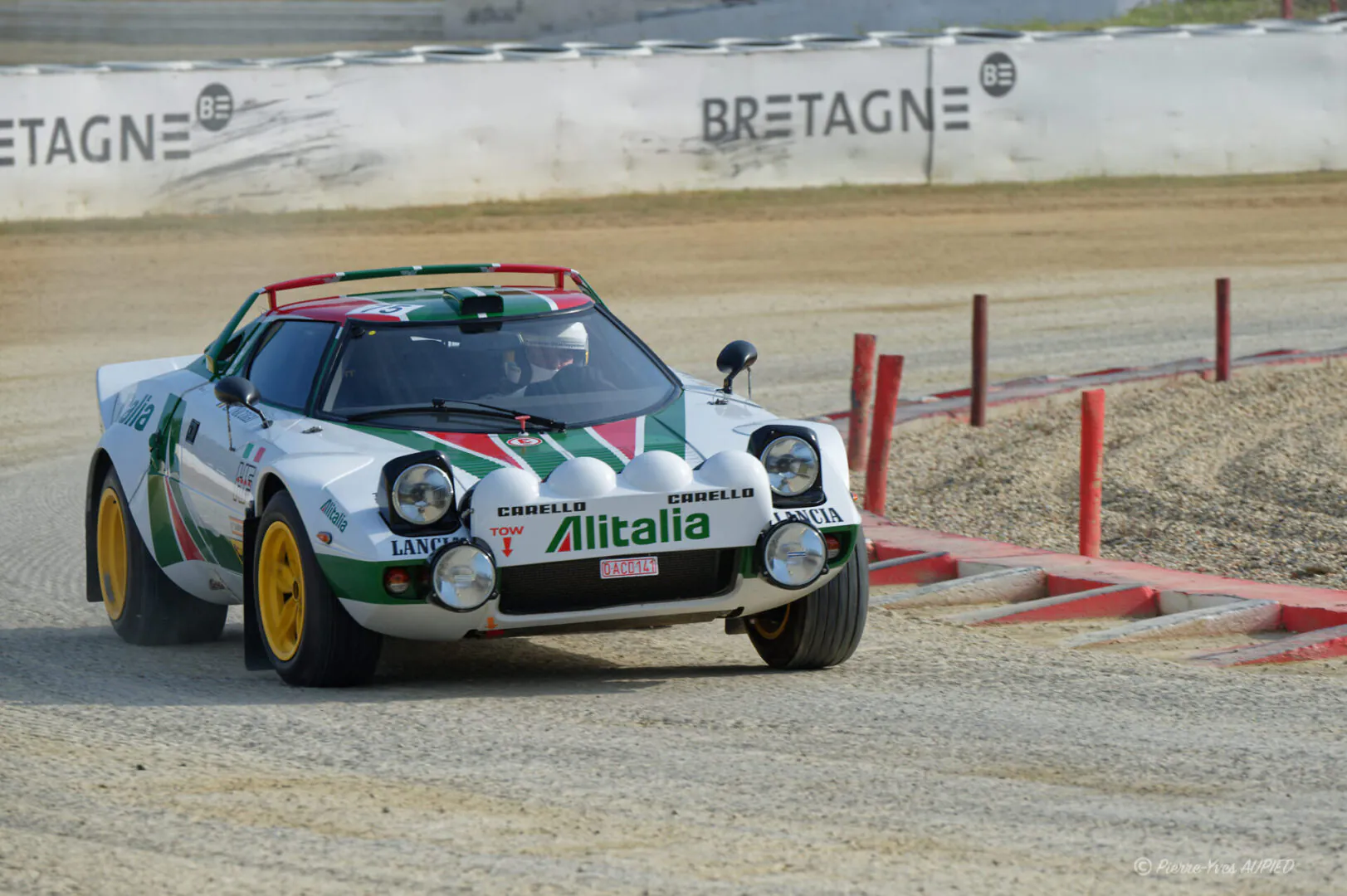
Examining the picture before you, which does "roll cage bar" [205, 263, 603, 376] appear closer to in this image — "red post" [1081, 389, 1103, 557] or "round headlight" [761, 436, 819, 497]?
"round headlight" [761, 436, 819, 497]

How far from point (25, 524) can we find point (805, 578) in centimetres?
605

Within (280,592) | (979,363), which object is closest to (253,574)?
(280,592)

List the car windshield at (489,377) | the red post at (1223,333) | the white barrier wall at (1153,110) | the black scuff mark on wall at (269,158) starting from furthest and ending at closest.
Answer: the white barrier wall at (1153,110) → the black scuff mark on wall at (269,158) → the red post at (1223,333) → the car windshield at (489,377)

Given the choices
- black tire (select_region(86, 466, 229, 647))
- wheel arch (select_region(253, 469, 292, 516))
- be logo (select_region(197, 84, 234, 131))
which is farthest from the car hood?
be logo (select_region(197, 84, 234, 131))

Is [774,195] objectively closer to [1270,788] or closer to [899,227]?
[899,227]

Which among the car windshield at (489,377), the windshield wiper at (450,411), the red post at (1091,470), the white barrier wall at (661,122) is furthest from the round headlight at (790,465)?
the white barrier wall at (661,122)

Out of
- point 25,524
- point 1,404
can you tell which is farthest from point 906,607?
point 1,404

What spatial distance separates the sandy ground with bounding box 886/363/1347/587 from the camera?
977cm

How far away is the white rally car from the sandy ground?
3.13m

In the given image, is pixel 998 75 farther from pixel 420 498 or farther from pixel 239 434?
pixel 420 498

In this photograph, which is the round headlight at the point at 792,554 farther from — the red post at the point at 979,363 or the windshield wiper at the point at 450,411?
the red post at the point at 979,363

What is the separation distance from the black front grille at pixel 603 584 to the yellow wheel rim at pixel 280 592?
78 centimetres

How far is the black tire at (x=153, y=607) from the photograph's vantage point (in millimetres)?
7973
